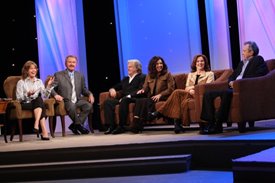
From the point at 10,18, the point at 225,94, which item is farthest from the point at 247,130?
the point at 10,18

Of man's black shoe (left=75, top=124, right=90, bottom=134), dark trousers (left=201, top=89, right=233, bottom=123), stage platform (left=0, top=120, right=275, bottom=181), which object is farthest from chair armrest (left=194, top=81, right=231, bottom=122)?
man's black shoe (left=75, top=124, right=90, bottom=134)

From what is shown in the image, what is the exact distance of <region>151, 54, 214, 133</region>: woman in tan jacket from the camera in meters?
5.79

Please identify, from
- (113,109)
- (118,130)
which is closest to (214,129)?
(118,130)

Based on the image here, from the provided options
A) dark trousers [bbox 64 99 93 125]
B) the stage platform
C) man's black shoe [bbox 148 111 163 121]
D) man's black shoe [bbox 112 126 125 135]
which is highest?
dark trousers [bbox 64 99 93 125]

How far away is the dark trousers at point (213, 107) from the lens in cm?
518

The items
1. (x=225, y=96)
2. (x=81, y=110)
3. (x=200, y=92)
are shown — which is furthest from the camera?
(x=81, y=110)

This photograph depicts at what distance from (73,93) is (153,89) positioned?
1.36 metres

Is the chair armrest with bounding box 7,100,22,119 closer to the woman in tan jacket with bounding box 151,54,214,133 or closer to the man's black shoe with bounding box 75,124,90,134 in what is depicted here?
the man's black shoe with bounding box 75,124,90,134

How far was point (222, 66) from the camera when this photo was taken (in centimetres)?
733

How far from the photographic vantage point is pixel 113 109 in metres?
6.70

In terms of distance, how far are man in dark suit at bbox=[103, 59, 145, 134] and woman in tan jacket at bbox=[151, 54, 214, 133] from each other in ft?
2.10

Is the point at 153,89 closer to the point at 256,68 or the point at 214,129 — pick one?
the point at 214,129

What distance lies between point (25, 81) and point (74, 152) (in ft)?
6.60

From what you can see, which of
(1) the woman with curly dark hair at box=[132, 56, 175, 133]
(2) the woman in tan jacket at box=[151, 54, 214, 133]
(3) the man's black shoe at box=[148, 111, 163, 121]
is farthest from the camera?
(1) the woman with curly dark hair at box=[132, 56, 175, 133]
